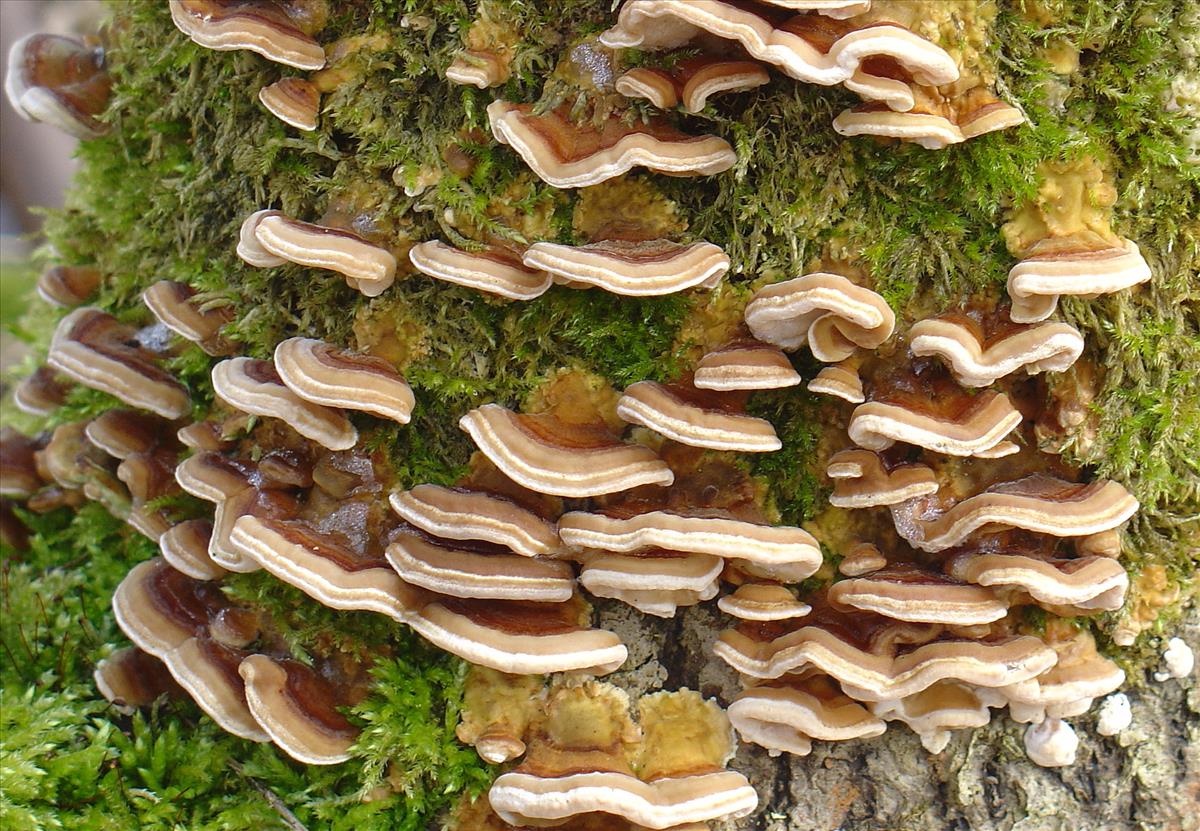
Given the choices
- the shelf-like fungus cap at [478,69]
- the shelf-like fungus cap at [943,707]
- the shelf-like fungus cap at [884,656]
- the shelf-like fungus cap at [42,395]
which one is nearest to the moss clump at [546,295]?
the shelf-like fungus cap at [478,69]

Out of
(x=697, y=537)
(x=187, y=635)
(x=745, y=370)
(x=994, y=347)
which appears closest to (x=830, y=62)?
(x=745, y=370)

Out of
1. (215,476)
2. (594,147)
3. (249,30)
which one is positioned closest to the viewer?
(594,147)

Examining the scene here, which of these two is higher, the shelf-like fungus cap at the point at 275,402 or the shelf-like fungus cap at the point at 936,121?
the shelf-like fungus cap at the point at 936,121

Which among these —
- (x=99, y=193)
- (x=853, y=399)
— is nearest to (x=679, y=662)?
(x=853, y=399)

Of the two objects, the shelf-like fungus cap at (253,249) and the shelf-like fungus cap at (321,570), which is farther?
the shelf-like fungus cap at (253,249)

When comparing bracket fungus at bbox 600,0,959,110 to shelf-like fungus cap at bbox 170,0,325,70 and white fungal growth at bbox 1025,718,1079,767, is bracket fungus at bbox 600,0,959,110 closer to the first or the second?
shelf-like fungus cap at bbox 170,0,325,70

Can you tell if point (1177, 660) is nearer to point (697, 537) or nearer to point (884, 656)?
point (884, 656)

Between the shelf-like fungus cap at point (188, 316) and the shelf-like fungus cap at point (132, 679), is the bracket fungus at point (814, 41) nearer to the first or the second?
the shelf-like fungus cap at point (188, 316)
